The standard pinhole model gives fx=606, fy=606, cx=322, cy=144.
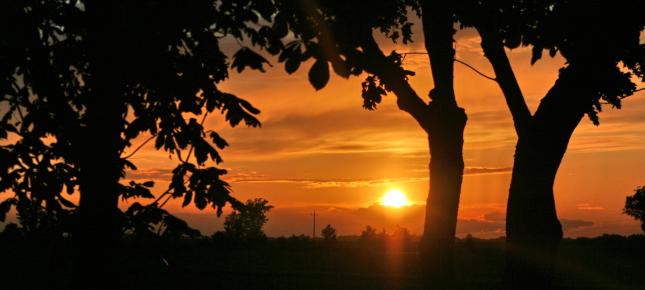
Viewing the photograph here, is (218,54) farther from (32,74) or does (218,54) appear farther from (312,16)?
(32,74)

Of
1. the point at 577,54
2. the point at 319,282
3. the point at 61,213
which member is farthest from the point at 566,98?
the point at 319,282

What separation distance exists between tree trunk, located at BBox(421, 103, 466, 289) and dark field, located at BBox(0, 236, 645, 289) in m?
6.55

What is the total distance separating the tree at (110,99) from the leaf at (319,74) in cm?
142

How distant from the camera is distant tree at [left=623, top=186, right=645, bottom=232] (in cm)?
6078

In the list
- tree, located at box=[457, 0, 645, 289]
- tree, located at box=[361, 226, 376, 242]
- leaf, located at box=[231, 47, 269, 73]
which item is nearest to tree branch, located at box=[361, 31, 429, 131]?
tree, located at box=[457, 0, 645, 289]

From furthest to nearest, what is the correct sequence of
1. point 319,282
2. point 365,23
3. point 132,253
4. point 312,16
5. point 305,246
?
point 305,246 → point 319,282 → point 132,253 → point 365,23 → point 312,16

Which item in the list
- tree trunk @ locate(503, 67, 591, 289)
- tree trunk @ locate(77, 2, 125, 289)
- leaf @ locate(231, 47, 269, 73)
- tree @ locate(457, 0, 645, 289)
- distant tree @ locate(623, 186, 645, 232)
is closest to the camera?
leaf @ locate(231, 47, 269, 73)

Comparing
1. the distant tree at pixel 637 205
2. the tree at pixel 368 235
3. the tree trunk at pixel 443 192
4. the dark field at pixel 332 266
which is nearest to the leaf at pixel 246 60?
the tree trunk at pixel 443 192

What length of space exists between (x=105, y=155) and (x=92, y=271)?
135 cm

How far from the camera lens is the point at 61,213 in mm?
8062

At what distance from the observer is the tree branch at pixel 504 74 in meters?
12.3

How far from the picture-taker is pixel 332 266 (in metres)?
32.3

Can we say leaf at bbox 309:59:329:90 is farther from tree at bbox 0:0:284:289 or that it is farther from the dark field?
the dark field

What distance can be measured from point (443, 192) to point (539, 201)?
2.02 metres
